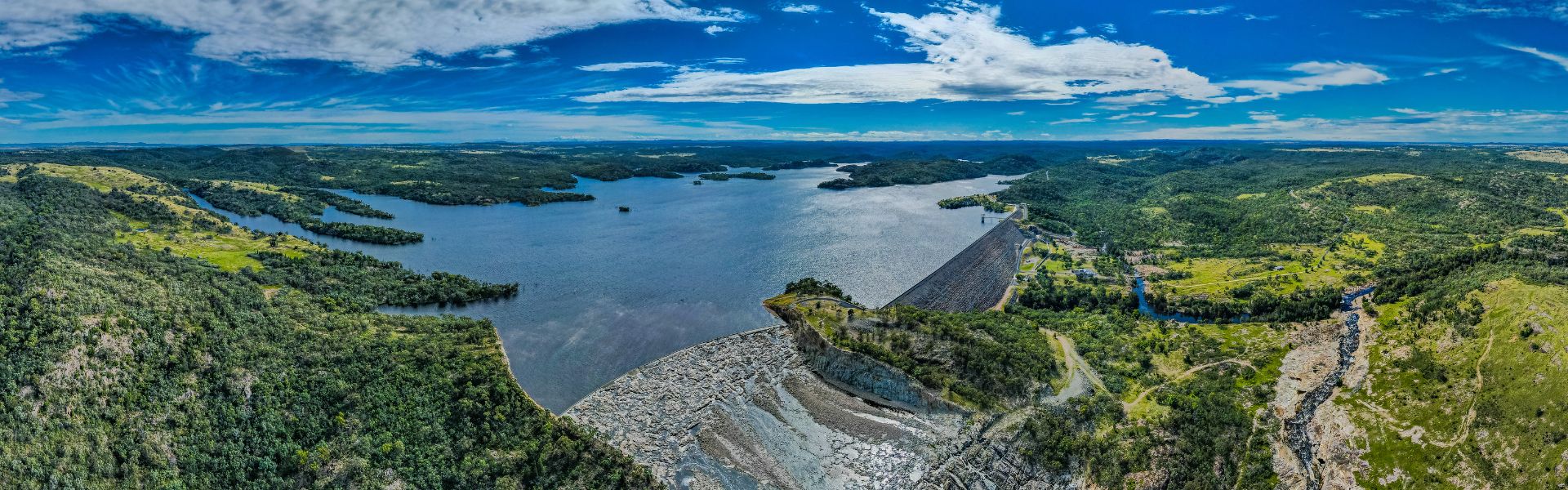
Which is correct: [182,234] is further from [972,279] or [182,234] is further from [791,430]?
[972,279]

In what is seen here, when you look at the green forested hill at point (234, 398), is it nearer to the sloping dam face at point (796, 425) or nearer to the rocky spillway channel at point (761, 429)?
the rocky spillway channel at point (761, 429)

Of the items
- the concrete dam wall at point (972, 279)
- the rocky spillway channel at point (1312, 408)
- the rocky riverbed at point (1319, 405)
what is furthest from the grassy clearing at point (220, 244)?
the rocky spillway channel at point (1312, 408)

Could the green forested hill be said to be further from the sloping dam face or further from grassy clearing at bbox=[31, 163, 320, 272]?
grassy clearing at bbox=[31, 163, 320, 272]

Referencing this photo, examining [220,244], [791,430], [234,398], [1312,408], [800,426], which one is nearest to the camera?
[234,398]

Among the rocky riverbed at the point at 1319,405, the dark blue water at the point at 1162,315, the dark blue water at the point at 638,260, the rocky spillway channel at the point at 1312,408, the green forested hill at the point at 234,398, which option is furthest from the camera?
the dark blue water at the point at 1162,315

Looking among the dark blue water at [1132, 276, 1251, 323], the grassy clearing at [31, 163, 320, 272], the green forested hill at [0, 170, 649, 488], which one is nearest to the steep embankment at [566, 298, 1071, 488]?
the green forested hill at [0, 170, 649, 488]

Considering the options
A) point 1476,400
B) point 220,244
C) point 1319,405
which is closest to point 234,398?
point 220,244

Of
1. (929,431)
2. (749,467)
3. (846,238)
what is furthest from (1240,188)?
(749,467)

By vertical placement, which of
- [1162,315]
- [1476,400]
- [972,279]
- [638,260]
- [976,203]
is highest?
[976,203]
